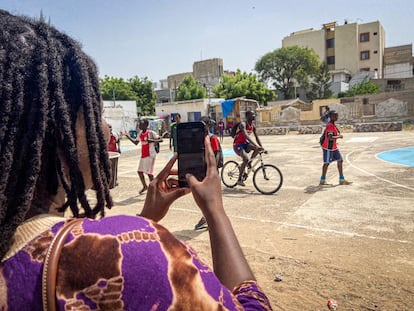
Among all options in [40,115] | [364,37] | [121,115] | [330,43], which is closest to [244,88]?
[121,115]

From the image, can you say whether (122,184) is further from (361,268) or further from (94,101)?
(94,101)

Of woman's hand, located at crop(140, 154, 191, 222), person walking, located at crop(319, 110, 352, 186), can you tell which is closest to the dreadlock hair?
woman's hand, located at crop(140, 154, 191, 222)

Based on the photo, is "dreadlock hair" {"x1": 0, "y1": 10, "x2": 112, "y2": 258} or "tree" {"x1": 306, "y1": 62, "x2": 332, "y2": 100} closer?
"dreadlock hair" {"x1": 0, "y1": 10, "x2": 112, "y2": 258}

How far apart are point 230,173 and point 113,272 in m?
7.98

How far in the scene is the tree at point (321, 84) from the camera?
47875 millimetres

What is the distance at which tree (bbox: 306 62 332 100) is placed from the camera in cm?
4788

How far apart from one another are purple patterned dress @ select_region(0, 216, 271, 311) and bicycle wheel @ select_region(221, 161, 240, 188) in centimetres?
764

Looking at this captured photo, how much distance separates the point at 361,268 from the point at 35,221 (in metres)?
3.85

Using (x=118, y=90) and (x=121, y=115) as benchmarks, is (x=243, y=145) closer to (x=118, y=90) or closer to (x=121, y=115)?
(x=121, y=115)

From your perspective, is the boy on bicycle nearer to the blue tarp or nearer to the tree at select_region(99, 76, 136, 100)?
the blue tarp

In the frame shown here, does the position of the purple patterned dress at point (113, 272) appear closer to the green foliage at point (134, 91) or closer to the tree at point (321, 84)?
the green foliage at point (134, 91)

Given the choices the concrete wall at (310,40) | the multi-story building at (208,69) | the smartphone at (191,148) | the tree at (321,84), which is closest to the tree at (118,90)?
the multi-story building at (208,69)

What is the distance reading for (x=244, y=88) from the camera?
129 ft

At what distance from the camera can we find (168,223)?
5895 mm
